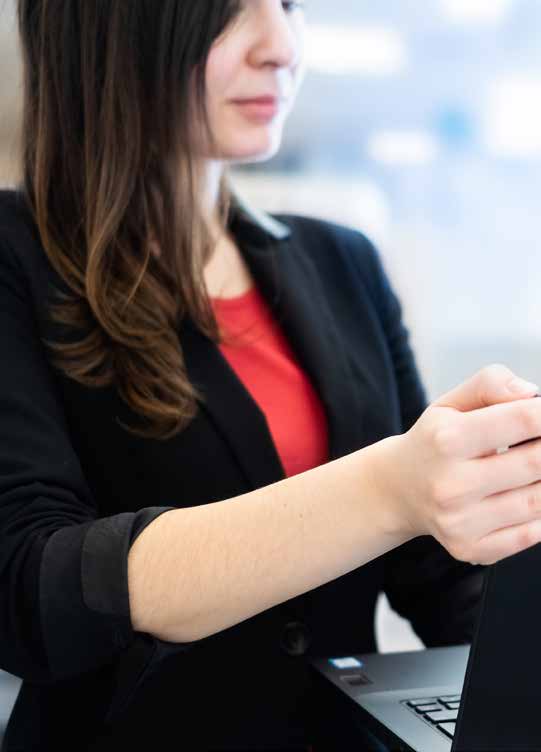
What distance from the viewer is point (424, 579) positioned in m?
1.12

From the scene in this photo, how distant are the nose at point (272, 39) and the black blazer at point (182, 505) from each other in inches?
9.9

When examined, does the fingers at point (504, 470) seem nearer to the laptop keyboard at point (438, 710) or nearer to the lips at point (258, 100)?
the laptop keyboard at point (438, 710)

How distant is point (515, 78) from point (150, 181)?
2.59 m

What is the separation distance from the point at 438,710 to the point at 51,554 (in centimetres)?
34

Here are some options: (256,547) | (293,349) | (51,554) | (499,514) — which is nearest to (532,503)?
(499,514)

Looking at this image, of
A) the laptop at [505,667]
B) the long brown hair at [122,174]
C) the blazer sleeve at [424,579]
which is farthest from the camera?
the blazer sleeve at [424,579]

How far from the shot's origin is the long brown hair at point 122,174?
93 cm

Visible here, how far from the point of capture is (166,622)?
712 mm

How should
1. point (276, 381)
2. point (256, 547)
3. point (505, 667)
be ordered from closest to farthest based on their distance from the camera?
point (505, 667) < point (256, 547) < point (276, 381)

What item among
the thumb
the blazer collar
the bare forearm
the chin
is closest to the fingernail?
the thumb

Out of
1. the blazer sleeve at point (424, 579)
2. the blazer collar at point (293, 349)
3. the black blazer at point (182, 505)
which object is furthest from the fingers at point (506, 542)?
the blazer sleeve at point (424, 579)

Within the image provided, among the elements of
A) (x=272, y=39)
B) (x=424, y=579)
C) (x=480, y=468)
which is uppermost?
(x=272, y=39)

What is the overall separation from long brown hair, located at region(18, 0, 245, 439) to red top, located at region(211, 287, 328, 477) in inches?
2.2

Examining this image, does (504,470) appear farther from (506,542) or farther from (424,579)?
(424,579)
